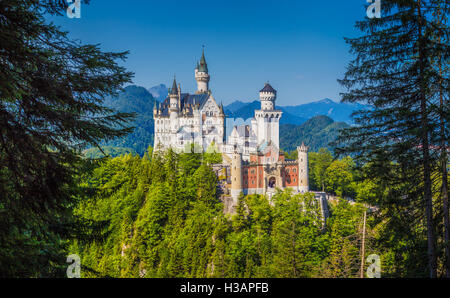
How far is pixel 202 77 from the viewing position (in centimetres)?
6931

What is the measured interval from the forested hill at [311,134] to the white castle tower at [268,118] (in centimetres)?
8196

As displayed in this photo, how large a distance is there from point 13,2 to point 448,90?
1112 cm

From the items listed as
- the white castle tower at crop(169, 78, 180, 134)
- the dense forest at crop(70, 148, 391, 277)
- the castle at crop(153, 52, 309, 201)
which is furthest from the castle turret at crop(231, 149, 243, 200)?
the white castle tower at crop(169, 78, 180, 134)

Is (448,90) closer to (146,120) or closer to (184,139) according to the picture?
(184,139)

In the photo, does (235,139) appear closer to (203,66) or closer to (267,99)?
(267,99)

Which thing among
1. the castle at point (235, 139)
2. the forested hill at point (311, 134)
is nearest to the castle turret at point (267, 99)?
the castle at point (235, 139)

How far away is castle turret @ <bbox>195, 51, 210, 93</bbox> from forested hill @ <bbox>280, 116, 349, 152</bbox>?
238ft

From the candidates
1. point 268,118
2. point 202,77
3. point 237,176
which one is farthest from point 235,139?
point 202,77

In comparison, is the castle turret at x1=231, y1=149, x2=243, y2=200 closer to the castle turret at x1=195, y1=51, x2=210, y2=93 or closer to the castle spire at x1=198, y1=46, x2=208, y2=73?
the castle turret at x1=195, y1=51, x2=210, y2=93

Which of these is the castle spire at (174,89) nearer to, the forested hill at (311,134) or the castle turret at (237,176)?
the castle turret at (237,176)

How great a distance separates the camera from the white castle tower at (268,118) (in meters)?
52.2

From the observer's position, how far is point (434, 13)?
34.5 feet

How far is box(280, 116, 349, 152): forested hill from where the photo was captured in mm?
135750
